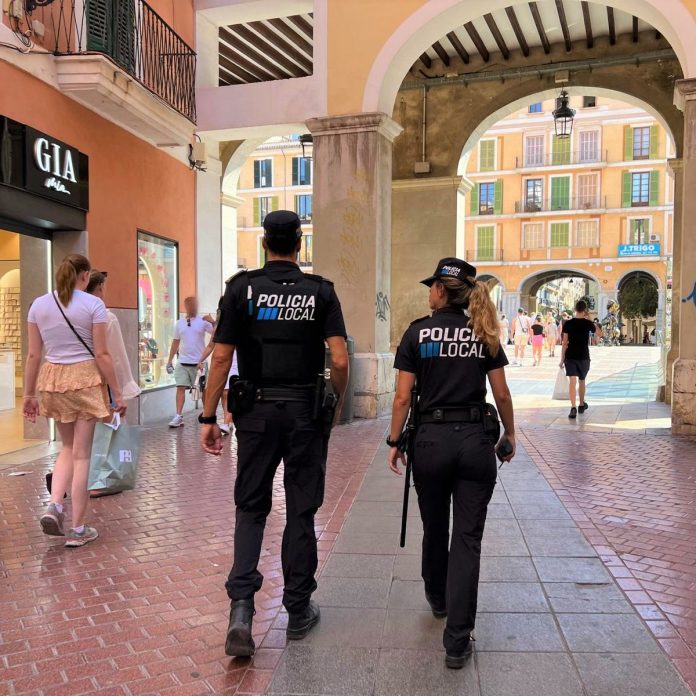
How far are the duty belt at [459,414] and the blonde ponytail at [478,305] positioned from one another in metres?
0.26

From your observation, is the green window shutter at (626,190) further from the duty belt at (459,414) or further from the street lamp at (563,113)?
the duty belt at (459,414)

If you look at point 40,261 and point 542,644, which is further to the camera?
point 40,261

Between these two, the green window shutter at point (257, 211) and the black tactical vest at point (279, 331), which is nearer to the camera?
the black tactical vest at point (279, 331)

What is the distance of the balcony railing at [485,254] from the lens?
47594mm

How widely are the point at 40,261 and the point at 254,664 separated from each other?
22.2ft

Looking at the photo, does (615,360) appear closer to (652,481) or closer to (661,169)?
(652,481)

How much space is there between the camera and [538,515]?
5.34 metres

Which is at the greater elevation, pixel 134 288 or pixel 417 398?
pixel 134 288

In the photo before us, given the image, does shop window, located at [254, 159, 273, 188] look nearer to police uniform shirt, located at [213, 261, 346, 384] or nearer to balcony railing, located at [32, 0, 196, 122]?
balcony railing, located at [32, 0, 196, 122]

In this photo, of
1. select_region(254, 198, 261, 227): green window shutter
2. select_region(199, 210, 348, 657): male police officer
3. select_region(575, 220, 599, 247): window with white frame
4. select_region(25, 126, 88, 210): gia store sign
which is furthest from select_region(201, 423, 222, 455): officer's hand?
select_region(254, 198, 261, 227): green window shutter

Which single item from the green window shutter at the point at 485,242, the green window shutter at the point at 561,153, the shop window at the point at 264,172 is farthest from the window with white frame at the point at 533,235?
the shop window at the point at 264,172

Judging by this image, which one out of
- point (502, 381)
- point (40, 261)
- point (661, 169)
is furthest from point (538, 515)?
point (661, 169)

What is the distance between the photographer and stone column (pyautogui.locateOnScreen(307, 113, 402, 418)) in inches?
405

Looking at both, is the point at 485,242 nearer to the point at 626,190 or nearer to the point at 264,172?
the point at 626,190
